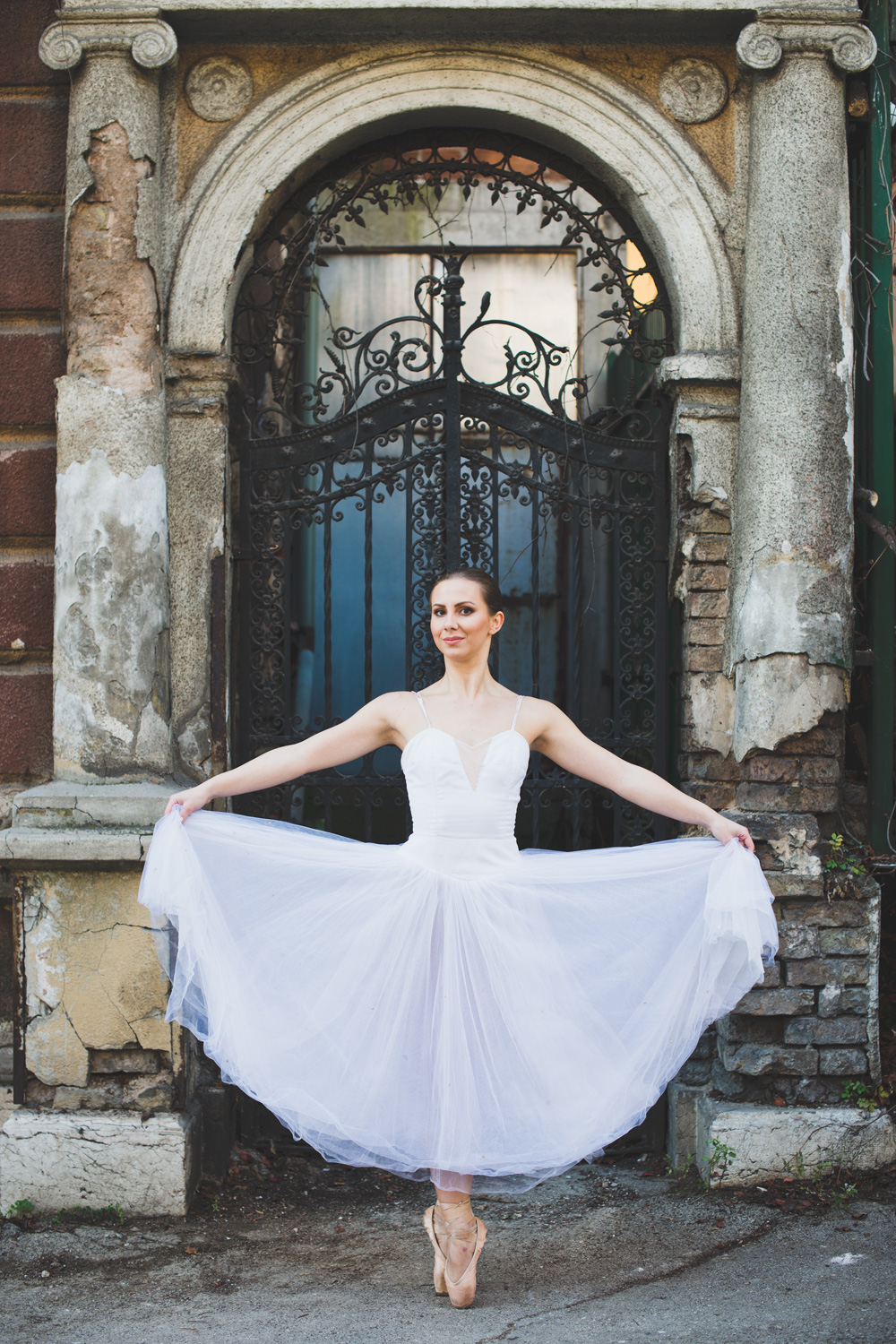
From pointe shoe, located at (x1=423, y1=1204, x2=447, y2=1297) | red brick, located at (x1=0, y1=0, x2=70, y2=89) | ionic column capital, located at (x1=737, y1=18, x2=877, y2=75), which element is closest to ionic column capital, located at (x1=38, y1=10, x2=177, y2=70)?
red brick, located at (x1=0, y1=0, x2=70, y2=89)

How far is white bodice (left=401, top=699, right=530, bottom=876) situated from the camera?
2.95 m

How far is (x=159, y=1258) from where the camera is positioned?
3.37 m

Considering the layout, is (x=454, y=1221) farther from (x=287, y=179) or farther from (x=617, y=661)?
(x=287, y=179)

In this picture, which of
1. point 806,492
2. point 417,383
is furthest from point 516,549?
point 806,492

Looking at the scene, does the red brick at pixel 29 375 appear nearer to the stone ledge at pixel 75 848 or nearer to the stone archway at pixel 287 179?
the stone archway at pixel 287 179

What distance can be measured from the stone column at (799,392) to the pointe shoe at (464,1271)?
188 centimetres

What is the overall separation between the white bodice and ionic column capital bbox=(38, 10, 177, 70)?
278 cm

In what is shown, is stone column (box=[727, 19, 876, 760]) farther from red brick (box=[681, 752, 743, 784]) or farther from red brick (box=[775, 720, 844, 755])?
red brick (box=[681, 752, 743, 784])

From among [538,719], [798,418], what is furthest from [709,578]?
[538,719]

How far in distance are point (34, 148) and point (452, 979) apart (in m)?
3.54

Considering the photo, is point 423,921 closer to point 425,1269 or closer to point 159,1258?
point 425,1269

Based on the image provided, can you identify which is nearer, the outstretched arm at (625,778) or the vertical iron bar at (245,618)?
the outstretched arm at (625,778)

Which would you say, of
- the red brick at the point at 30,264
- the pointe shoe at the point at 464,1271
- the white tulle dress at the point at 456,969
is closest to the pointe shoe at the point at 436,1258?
the pointe shoe at the point at 464,1271

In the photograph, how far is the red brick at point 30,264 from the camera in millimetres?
4109
